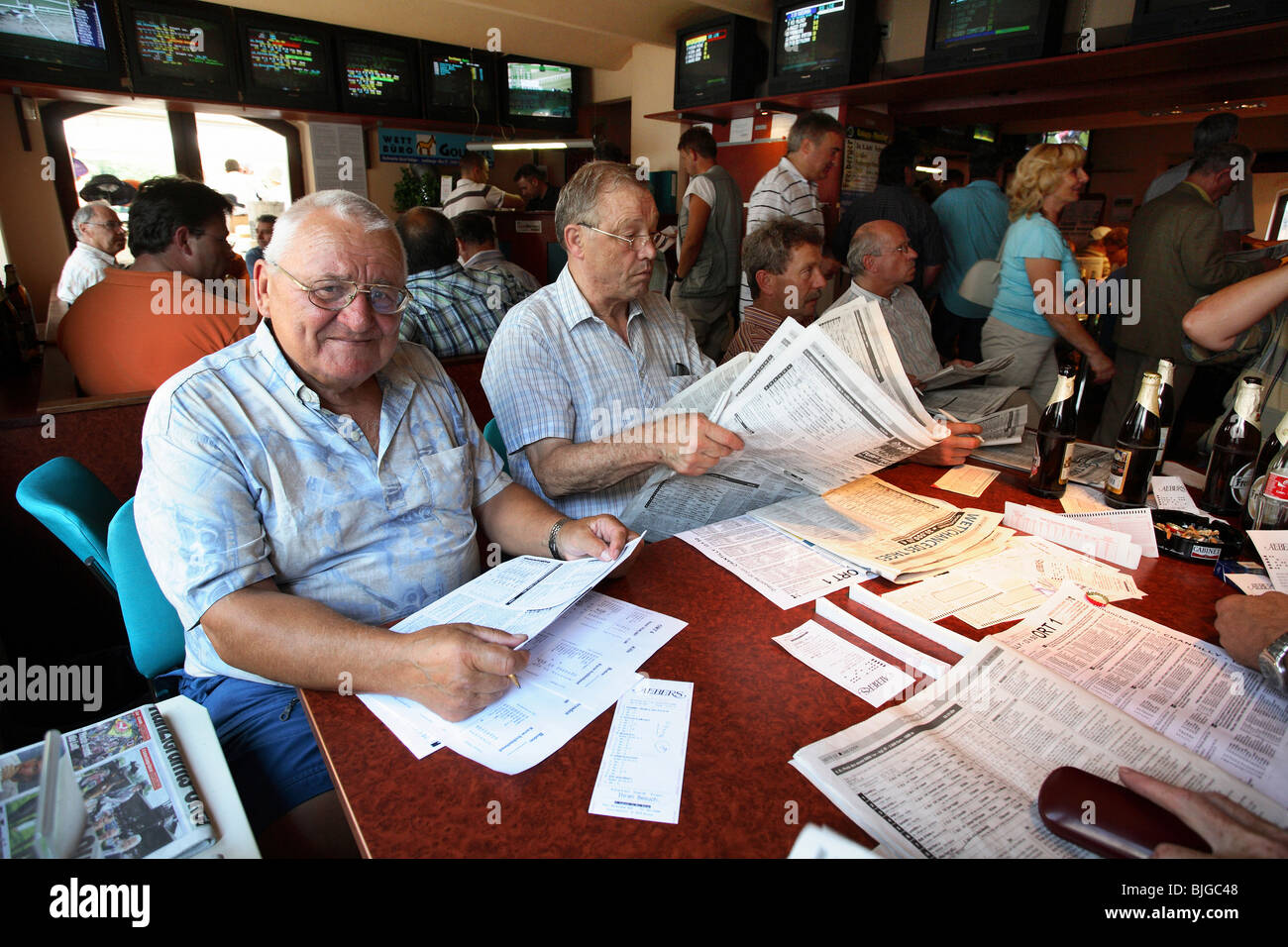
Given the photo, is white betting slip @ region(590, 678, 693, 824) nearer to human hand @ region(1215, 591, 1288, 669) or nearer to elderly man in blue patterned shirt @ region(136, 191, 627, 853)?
elderly man in blue patterned shirt @ region(136, 191, 627, 853)

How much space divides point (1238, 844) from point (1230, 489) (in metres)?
1.35

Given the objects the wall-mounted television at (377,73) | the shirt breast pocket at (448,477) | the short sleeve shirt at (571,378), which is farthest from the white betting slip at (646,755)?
the wall-mounted television at (377,73)

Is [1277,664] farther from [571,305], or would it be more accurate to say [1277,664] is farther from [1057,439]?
[571,305]

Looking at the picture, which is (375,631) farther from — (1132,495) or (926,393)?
(926,393)

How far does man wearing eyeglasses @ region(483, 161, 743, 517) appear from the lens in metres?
1.73

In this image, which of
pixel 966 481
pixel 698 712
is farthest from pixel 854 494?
pixel 698 712

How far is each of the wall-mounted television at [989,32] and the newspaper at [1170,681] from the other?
12.3 feet

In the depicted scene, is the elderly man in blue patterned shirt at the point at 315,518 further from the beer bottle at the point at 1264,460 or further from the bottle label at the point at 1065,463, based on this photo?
the beer bottle at the point at 1264,460

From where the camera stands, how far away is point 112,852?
0.71 meters

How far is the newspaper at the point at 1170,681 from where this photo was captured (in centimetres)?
84

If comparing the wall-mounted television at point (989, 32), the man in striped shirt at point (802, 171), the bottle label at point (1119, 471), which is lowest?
the bottle label at point (1119, 471)

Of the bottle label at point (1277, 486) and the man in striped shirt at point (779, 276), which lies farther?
the man in striped shirt at point (779, 276)

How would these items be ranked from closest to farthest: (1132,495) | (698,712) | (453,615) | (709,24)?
(698,712) < (453,615) < (1132,495) < (709,24)

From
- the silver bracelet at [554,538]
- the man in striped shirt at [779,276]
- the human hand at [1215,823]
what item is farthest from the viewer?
the man in striped shirt at [779,276]
